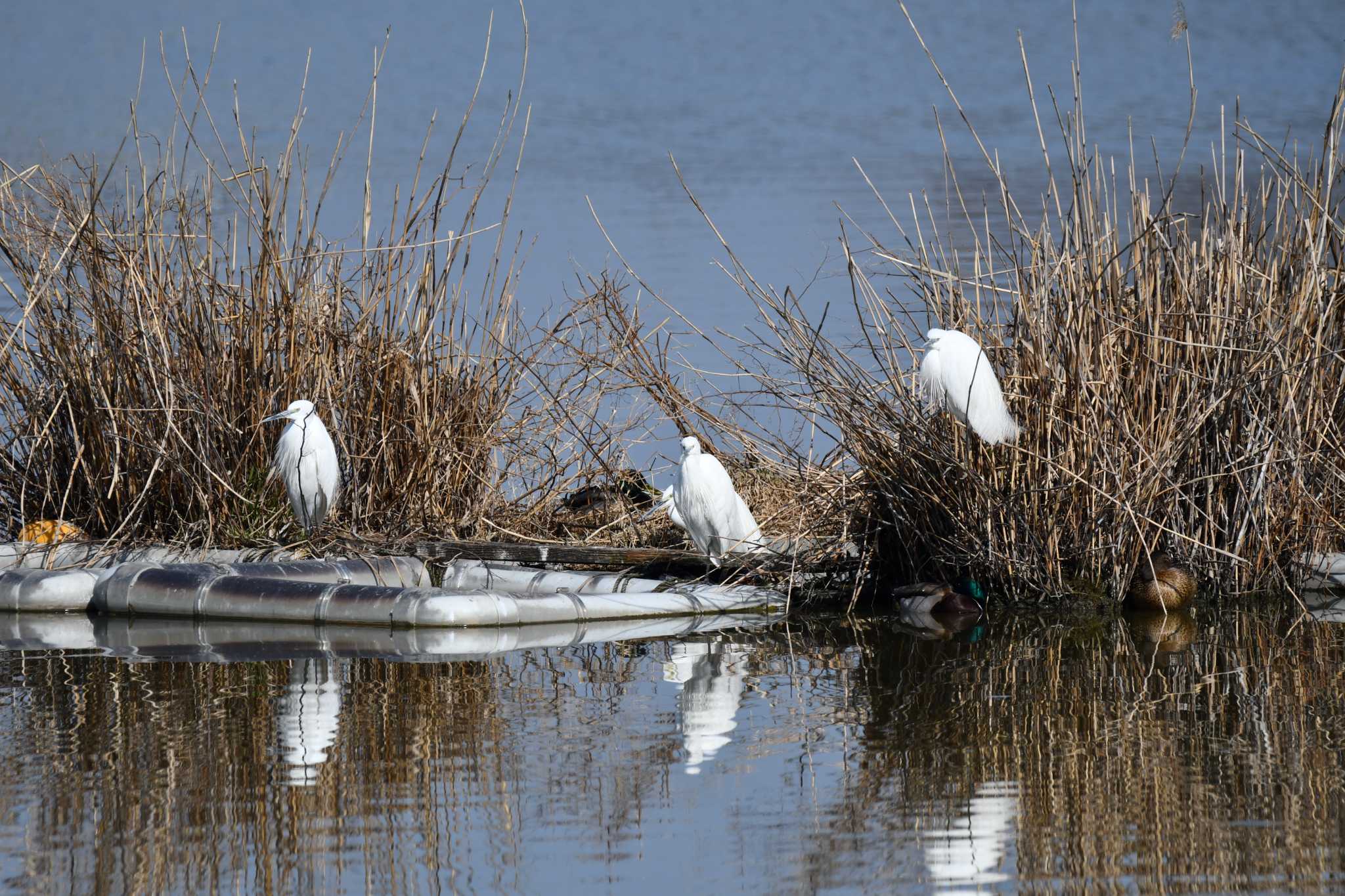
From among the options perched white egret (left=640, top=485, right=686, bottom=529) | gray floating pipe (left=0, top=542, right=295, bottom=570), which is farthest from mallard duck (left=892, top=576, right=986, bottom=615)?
gray floating pipe (left=0, top=542, right=295, bottom=570)

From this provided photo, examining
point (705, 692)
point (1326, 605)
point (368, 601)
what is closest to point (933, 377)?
point (705, 692)

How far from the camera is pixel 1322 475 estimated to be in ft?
19.0

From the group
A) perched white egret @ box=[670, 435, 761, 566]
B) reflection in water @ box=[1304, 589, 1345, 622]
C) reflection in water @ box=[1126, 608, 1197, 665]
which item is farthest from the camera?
perched white egret @ box=[670, 435, 761, 566]

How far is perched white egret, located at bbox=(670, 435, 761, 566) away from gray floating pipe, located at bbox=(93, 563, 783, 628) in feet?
0.64

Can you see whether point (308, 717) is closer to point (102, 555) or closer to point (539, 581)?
point (539, 581)

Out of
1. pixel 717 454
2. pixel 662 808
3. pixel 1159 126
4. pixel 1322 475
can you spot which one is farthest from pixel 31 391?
pixel 1159 126

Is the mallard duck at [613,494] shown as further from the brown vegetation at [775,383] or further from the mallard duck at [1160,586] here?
the mallard duck at [1160,586]

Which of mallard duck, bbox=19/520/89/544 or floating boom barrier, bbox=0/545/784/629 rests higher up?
mallard duck, bbox=19/520/89/544

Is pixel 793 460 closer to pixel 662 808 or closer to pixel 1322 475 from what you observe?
pixel 1322 475

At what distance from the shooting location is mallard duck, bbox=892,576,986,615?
18.1 ft

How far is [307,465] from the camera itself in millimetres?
6047

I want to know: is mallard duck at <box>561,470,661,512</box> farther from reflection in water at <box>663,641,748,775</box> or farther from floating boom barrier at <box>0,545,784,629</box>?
reflection in water at <box>663,641,748,775</box>

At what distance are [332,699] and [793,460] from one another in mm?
2642

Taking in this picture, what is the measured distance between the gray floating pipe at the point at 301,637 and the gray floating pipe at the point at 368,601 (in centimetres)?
3
